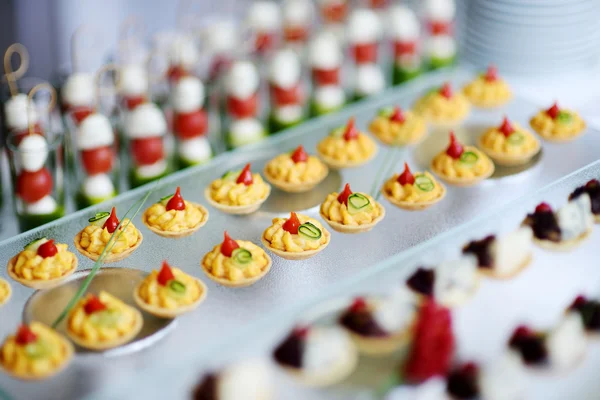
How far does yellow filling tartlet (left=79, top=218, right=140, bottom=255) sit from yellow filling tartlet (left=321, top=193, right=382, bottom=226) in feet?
2.16

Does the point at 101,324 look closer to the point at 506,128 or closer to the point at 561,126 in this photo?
the point at 506,128

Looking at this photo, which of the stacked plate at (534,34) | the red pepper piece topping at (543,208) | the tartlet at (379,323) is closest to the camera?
the tartlet at (379,323)

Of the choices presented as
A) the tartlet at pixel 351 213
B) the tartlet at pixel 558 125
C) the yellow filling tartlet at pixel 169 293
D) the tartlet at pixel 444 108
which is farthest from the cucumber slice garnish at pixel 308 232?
the tartlet at pixel 558 125

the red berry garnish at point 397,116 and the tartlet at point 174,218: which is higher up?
the red berry garnish at point 397,116

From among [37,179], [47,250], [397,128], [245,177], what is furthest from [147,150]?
[397,128]

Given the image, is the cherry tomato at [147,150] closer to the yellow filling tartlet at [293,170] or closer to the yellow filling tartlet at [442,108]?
the yellow filling tartlet at [293,170]

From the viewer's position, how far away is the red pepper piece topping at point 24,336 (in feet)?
6.19

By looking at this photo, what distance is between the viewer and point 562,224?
2291mm

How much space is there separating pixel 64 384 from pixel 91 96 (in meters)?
1.69

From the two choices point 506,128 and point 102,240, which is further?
point 506,128

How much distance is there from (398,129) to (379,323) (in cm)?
141

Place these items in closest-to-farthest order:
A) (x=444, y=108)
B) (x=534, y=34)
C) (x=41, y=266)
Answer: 1. (x=41, y=266)
2. (x=444, y=108)
3. (x=534, y=34)

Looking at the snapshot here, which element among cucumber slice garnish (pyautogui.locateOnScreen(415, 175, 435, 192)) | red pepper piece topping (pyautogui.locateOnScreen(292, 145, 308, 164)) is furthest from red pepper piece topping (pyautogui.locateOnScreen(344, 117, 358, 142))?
cucumber slice garnish (pyautogui.locateOnScreen(415, 175, 435, 192))

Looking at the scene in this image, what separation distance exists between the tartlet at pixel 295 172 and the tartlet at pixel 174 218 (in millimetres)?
355
